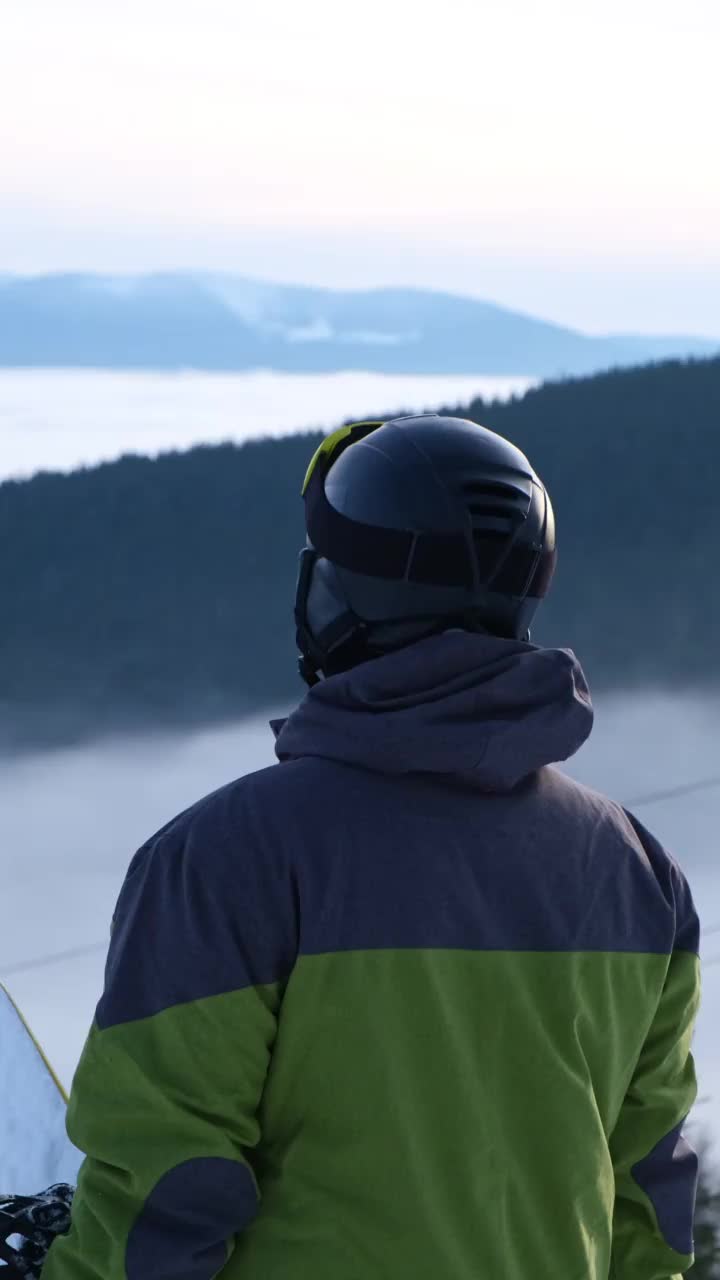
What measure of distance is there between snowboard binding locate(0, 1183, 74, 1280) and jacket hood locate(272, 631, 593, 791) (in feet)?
1.32

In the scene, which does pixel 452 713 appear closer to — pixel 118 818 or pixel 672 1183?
pixel 672 1183

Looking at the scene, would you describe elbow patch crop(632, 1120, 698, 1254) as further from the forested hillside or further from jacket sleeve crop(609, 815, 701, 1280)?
the forested hillside

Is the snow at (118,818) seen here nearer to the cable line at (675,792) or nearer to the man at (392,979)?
the cable line at (675,792)

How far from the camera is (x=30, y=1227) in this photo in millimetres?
1070

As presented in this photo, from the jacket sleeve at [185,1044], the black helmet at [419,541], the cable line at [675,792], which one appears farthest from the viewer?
the cable line at [675,792]

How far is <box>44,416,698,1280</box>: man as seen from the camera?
2.91 ft

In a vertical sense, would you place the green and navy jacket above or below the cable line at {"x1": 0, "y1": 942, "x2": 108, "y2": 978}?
above

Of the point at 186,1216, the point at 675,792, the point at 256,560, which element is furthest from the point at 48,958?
the point at 256,560

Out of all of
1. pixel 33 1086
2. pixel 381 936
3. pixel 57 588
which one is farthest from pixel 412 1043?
pixel 57 588

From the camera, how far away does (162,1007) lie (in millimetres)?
888

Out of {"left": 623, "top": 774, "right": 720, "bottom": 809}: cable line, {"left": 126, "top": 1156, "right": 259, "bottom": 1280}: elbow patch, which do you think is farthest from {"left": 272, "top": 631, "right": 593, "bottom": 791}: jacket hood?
{"left": 623, "top": 774, "right": 720, "bottom": 809}: cable line

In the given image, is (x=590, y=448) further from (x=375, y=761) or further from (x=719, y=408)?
(x=375, y=761)

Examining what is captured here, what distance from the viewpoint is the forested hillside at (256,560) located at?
1359 centimetres

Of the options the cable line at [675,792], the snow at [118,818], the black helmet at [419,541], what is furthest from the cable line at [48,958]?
the black helmet at [419,541]
